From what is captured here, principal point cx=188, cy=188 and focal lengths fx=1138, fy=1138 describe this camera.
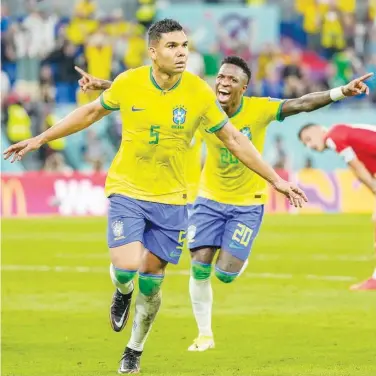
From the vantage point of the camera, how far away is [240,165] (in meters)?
10.8

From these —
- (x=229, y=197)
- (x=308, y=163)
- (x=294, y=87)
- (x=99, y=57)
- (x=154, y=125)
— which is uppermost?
(x=154, y=125)

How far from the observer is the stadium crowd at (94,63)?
28.6 meters

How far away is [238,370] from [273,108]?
288 cm

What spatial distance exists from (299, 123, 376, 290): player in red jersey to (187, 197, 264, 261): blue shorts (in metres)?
3.14

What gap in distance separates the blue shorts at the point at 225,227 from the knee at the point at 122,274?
6.84 ft

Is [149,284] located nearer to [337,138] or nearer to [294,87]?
[337,138]

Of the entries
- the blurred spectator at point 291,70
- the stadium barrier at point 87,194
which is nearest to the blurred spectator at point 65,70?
the stadium barrier at point 87,194

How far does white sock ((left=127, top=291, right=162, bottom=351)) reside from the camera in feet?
28.7

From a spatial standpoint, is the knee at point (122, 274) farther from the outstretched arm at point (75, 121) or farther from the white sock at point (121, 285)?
the outstretched arm at point (75, 121)

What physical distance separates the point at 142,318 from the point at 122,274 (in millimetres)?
450

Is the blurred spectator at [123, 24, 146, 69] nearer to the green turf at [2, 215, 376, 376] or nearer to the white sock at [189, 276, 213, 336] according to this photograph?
the green turf at [2, 215, 376, 376]

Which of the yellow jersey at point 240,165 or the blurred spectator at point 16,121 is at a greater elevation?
the yellow jersey at point 240,165

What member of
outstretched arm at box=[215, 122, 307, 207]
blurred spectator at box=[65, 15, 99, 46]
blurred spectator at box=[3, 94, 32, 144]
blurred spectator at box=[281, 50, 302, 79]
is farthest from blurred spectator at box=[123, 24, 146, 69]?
outstretched arm at box=[215, 122, 307, 207]

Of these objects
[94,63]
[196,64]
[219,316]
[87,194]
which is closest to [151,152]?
[219,316]
